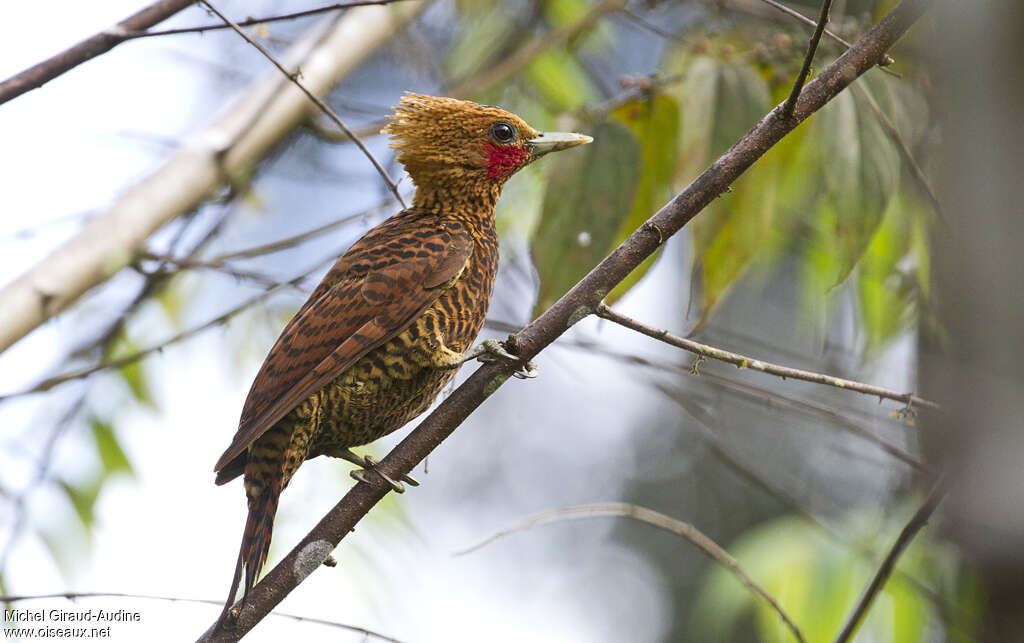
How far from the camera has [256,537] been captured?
2514 mm

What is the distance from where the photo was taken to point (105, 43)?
235 centimetres

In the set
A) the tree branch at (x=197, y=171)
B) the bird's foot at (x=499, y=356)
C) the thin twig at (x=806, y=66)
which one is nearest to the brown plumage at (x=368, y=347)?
the bird's foot at (x=499, y=356)

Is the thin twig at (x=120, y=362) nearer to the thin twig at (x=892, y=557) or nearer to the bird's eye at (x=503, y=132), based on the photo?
the bird's eye at (x=503, y=132)

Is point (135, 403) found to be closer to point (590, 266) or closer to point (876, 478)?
point (590, 266)

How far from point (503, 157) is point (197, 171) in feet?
3.54

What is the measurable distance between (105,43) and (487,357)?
3.89 feet

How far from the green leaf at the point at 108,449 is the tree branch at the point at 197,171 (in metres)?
0.89

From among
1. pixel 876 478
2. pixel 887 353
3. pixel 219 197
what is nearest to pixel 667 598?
pixel 876 478

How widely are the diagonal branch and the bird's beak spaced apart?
1054 mm

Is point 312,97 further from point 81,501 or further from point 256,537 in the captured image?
point 81,501

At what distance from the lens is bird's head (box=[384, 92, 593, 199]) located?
3180 millimetres

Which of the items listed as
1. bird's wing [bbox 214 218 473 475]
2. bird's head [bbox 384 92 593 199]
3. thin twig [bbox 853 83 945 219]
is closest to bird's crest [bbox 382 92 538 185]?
bird's head [bbox 384 92 593 199]

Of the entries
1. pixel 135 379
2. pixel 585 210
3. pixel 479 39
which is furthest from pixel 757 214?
pixel 135 379

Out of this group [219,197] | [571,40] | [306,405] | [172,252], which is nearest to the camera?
[306,405]
